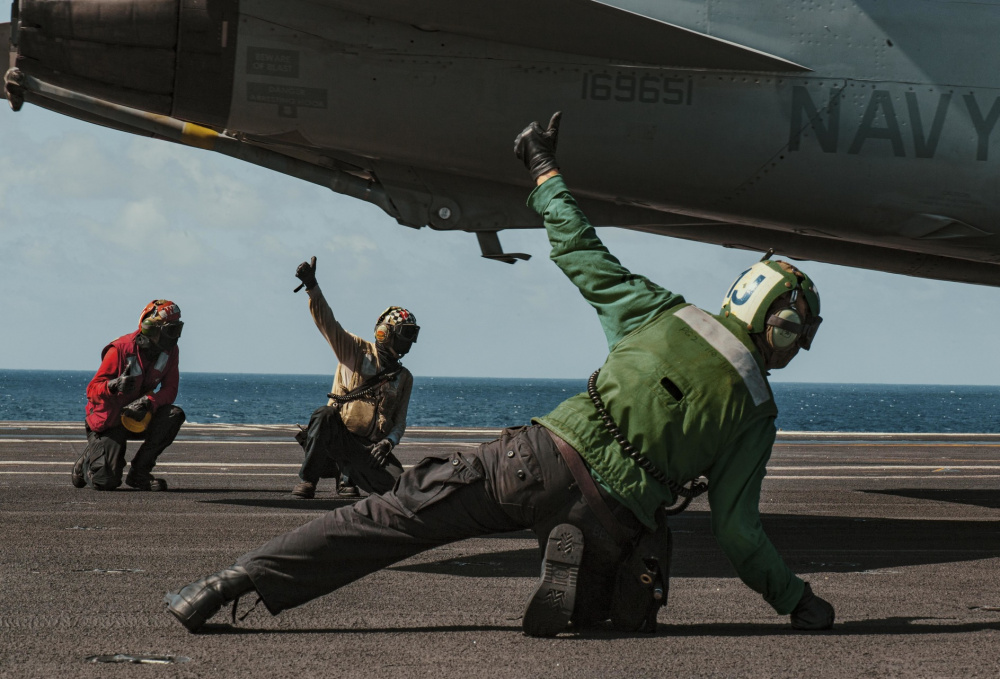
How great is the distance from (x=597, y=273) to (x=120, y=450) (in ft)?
24.9

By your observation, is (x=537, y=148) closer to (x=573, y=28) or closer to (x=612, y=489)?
(x=612, y=489)

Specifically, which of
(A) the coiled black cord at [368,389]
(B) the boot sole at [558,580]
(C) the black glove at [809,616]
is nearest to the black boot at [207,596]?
(B) the boot sole at [558,580]

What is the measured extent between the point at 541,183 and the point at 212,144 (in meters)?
4.34

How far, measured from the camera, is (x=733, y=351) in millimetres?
4531

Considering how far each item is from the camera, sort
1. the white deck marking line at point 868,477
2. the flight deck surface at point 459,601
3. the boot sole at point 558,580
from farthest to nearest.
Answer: the white deck marking line at point 868,477 < the boot sole at point 558,580 < the flight deck surface at point 459,601

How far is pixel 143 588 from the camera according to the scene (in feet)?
18.1

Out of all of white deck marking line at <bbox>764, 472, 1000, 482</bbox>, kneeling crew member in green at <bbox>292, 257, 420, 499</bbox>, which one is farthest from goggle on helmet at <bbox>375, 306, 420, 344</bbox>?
white deck marking line at <bbox>764, 472, 1000, 482</bbox>

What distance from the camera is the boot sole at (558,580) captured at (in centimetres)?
439

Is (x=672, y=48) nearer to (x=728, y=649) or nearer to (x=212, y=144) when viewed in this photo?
(x=212, y=144)

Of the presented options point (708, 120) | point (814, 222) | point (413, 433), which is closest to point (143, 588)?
point (708, 120)

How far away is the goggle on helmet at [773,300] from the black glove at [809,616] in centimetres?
111

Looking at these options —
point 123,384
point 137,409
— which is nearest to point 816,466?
point 137,409

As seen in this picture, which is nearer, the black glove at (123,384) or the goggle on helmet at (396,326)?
the goggle on helmet at (396,326)

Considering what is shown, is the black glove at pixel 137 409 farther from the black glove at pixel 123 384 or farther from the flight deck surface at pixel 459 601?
the flight deck surface at pixel 459 601
